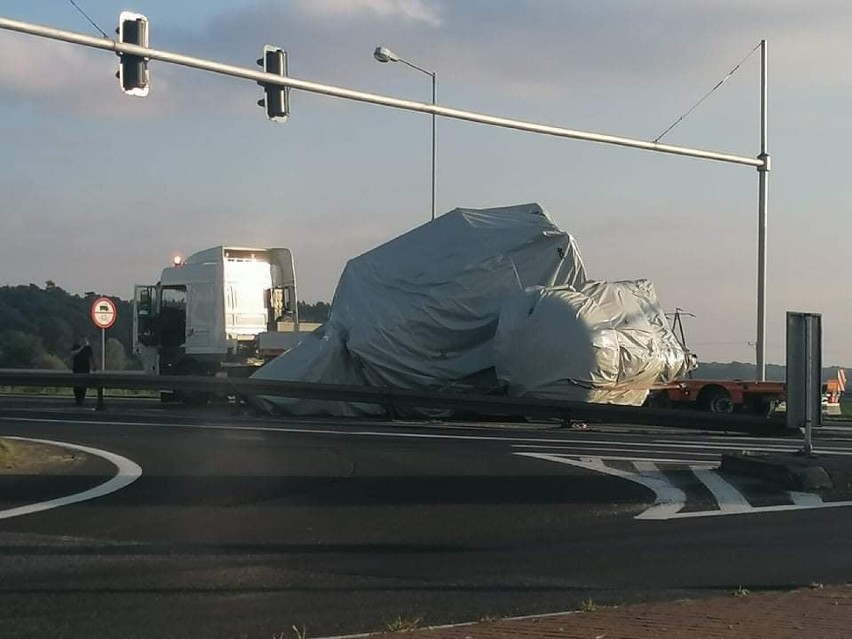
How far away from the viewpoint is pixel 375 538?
9.71 m

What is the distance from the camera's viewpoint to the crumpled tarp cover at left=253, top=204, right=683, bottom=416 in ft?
79.2

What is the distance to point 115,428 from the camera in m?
18.5

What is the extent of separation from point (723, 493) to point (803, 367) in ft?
5.81

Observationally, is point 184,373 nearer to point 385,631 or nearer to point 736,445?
point 736,445

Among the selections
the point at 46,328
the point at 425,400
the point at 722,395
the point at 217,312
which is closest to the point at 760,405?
the point at 722,395

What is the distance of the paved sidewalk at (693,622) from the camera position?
6.49 m

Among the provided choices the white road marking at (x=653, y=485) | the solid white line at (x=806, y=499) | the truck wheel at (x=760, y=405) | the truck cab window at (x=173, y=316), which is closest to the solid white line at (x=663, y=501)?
the white road marking at (x=653, y=485)

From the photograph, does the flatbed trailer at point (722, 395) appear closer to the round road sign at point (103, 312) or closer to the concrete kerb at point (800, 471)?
the round road sign at point (103, 312)

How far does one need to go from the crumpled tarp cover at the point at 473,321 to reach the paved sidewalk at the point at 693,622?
16.5 metres

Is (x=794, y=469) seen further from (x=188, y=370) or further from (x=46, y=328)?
(x=46, y=328)

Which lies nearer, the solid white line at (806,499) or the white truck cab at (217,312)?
the solid white line at (806,499)

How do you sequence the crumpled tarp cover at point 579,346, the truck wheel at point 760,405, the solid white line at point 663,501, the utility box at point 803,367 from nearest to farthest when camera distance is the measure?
the solid white line at point 663,501
the utility box at point 803,367
the crumpled tarp cover at point 579,346
the truck wheel at point 760,405

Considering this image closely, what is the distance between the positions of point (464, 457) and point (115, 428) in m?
6.21

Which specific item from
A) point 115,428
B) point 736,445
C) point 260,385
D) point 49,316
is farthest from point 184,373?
point 49,316
